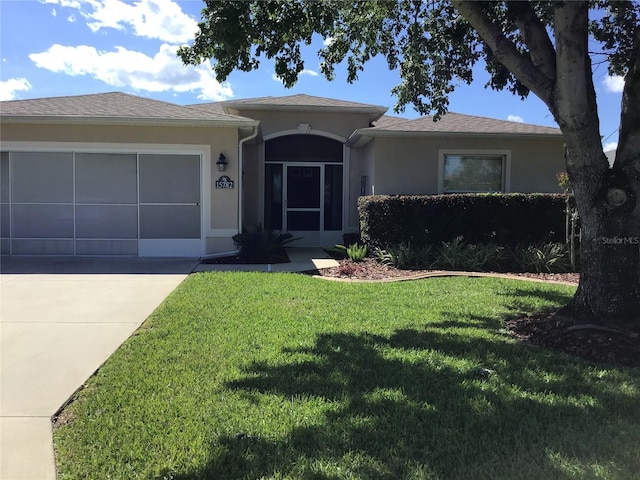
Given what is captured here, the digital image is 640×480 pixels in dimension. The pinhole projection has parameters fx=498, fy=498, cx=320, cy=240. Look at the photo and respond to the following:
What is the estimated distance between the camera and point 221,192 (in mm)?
11844

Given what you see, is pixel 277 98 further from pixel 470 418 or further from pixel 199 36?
pixel 470 418

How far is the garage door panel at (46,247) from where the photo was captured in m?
11.9

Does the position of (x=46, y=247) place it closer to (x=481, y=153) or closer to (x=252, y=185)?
(x=252, y=185)

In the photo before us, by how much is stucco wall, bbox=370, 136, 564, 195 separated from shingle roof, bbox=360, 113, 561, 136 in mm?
256

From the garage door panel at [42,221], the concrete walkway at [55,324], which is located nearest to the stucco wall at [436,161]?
the concrete walkway at [55,324]

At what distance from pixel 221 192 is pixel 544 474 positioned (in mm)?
10008

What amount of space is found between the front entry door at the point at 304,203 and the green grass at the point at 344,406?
869 cm

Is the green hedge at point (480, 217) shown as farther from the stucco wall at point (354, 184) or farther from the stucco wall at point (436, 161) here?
the stucco wall at point (354, 184)

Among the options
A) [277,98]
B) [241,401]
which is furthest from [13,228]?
[241,401]

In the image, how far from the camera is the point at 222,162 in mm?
11664

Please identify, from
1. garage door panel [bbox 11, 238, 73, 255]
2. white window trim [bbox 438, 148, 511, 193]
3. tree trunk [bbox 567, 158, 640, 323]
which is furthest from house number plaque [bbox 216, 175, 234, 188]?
tree trunk [bbox 567, 158, 640, 323]

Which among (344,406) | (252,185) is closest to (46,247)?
(252,185)

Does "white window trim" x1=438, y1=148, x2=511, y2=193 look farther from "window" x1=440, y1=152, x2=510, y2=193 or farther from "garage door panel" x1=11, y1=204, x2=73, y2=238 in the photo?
"garage door panel" x1=11, y1=204, x2=73, y2=238

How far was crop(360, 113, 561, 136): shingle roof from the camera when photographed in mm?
12664
